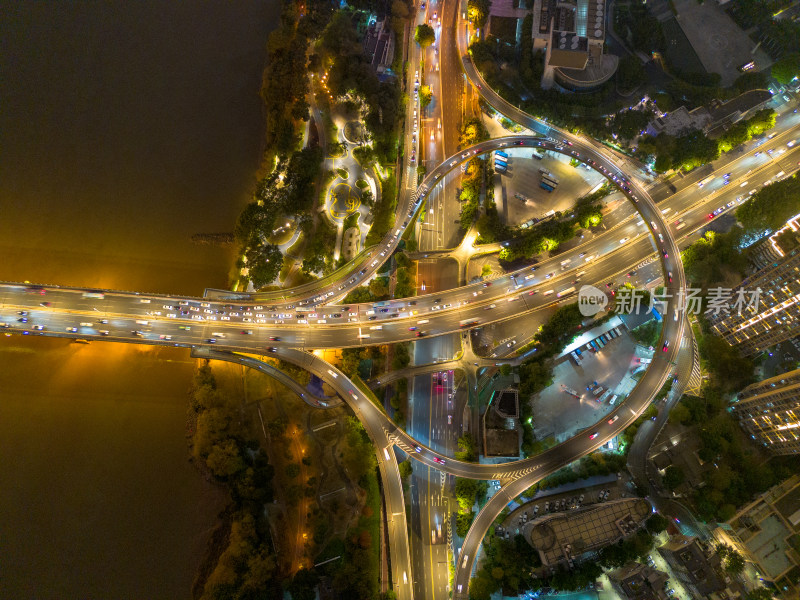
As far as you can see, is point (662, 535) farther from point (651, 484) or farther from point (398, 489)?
point (398, 489)

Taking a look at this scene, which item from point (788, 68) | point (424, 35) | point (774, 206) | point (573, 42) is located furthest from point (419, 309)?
point (788, 68)

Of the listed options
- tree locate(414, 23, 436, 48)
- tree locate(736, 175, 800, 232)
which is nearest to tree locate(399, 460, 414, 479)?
tree locate(736, 175, 800, 232)

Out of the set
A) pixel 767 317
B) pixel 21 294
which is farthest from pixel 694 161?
pixel 21 294

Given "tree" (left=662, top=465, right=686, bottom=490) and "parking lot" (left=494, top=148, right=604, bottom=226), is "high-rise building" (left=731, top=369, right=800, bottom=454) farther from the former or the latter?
Answer: "parking lot" (left=494, top=148, right=604, bottom=226)

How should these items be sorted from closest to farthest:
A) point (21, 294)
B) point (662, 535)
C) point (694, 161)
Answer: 1. point (662, 535)
2. point (21, 294)
3. point (694, 161)

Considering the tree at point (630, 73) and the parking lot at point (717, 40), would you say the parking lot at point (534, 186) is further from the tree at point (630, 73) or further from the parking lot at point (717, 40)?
the parking lot at point (717, 40)

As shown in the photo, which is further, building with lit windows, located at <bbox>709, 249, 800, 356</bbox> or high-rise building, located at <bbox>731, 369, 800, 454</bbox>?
building with lit windows, located at <bbox>709, 249, 800, 356</bbox>
